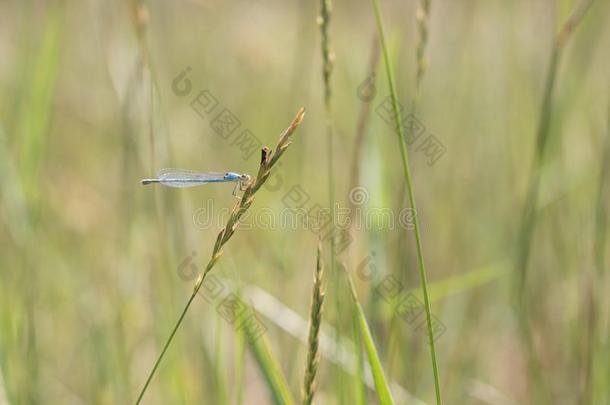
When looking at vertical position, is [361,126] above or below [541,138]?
above

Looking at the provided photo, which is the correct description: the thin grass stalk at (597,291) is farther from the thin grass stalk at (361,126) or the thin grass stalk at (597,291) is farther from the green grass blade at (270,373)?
the green grass blade at (270,373)

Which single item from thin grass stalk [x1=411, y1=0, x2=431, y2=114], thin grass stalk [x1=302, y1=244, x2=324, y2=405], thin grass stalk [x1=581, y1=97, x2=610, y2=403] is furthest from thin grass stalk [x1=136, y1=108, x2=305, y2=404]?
thin grass stalk [x1=581, y1=97, x2=610, y2=403]

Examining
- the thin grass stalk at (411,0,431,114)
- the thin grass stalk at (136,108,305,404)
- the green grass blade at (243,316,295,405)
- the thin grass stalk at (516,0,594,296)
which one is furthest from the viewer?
the thin grass stalk at (516,0,594,296)

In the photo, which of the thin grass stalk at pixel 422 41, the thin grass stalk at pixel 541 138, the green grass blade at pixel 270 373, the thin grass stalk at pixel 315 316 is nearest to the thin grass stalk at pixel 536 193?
the thin grass stalk at pixel 541 138

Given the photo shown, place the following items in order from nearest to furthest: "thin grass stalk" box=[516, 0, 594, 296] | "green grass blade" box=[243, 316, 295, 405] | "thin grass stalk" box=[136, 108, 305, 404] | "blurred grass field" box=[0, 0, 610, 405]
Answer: "thin grass stalk" box=[136, 108, 305, 404]
"green grass blade" box=[243, 316, 295, 405]
"thin grass stalk" box=[516, 0, 594, 296]
"blurred grass field" box=[0, 0, 610, 405]

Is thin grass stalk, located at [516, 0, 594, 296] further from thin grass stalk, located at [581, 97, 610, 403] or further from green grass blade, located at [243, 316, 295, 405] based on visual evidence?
green grass blade, located at [243, 316, 295, 405]

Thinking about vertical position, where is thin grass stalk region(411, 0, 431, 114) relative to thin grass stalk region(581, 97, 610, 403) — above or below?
above

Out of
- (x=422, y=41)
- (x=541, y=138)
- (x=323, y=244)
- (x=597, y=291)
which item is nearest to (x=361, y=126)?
(x=422, y=41)

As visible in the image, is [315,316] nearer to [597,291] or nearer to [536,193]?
[536,193]

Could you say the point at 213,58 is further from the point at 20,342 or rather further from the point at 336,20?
the point at 20,342

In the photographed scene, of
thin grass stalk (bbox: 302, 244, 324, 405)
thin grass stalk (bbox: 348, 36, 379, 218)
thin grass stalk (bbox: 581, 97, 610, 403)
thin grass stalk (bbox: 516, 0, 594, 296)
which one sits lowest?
thin grass stalk (bbox: 581, 97, 610, 403)
